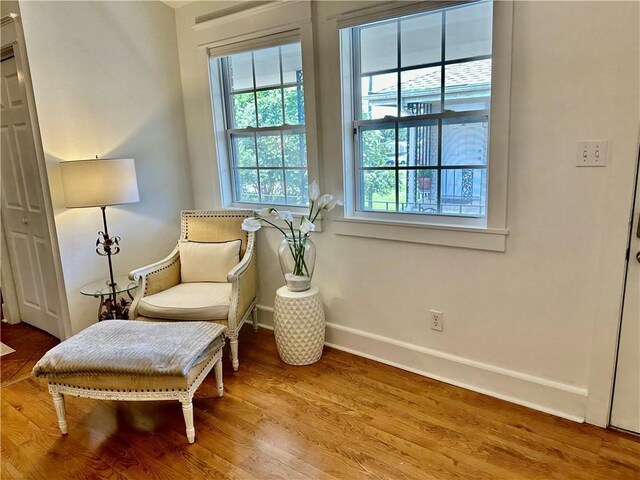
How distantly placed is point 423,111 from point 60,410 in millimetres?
2353

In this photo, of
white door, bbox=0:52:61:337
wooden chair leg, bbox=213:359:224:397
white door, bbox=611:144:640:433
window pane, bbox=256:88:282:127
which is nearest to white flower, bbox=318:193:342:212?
window pane, bbox=256:88:282:127

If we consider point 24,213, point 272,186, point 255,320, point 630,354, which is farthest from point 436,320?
point 24,213

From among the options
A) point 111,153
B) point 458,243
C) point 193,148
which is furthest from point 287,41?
point 458,243

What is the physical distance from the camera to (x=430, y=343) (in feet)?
8.00

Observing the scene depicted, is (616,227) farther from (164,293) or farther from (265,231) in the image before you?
(164,293)

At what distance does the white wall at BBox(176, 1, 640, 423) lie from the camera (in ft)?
5.72

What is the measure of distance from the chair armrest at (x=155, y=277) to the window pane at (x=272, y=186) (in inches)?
29.6

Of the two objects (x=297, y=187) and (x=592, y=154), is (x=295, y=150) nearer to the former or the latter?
(x=297, y=187)

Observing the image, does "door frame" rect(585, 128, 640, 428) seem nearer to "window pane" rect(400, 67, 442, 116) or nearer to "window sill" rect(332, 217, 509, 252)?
"window sill" rect(332, 217, 509, 252)

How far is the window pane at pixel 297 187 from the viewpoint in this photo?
2920mm

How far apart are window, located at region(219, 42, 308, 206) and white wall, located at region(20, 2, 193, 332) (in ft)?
1.49

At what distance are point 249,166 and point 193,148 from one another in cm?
52

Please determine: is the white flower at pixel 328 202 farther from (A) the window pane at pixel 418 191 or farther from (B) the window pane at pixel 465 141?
(B) the window pane at pixel 465 141

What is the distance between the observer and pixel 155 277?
8.88 ft
